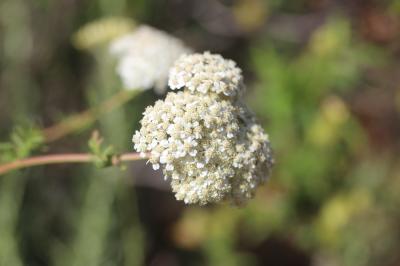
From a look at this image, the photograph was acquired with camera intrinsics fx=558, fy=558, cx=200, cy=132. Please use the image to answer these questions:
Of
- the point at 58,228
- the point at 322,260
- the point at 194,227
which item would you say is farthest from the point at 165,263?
the point at 322,260

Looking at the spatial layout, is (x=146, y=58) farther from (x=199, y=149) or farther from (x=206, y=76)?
(x=199, y=149)

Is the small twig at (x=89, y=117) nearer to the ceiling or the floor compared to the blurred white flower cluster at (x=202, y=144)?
nearer to the ceiling

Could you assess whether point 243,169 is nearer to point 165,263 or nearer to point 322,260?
point 322,260

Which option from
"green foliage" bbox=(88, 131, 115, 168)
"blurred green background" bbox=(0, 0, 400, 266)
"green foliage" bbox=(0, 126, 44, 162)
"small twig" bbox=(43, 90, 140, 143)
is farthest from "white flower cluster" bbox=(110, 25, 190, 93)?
"green foliage" bbox=(88, 131, 115, 168)

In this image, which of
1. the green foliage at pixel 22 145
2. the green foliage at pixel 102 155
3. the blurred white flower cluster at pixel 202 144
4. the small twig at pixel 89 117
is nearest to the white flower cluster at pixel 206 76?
the blurred white flower cluster at pixel 202 144

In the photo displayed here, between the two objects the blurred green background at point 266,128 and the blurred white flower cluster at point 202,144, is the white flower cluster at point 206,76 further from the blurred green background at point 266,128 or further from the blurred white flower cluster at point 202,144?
the blurred green background at point 266,128

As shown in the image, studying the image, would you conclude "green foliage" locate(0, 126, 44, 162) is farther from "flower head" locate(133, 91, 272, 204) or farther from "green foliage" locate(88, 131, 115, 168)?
"flower head" locate(133, 91, 272, 204)
